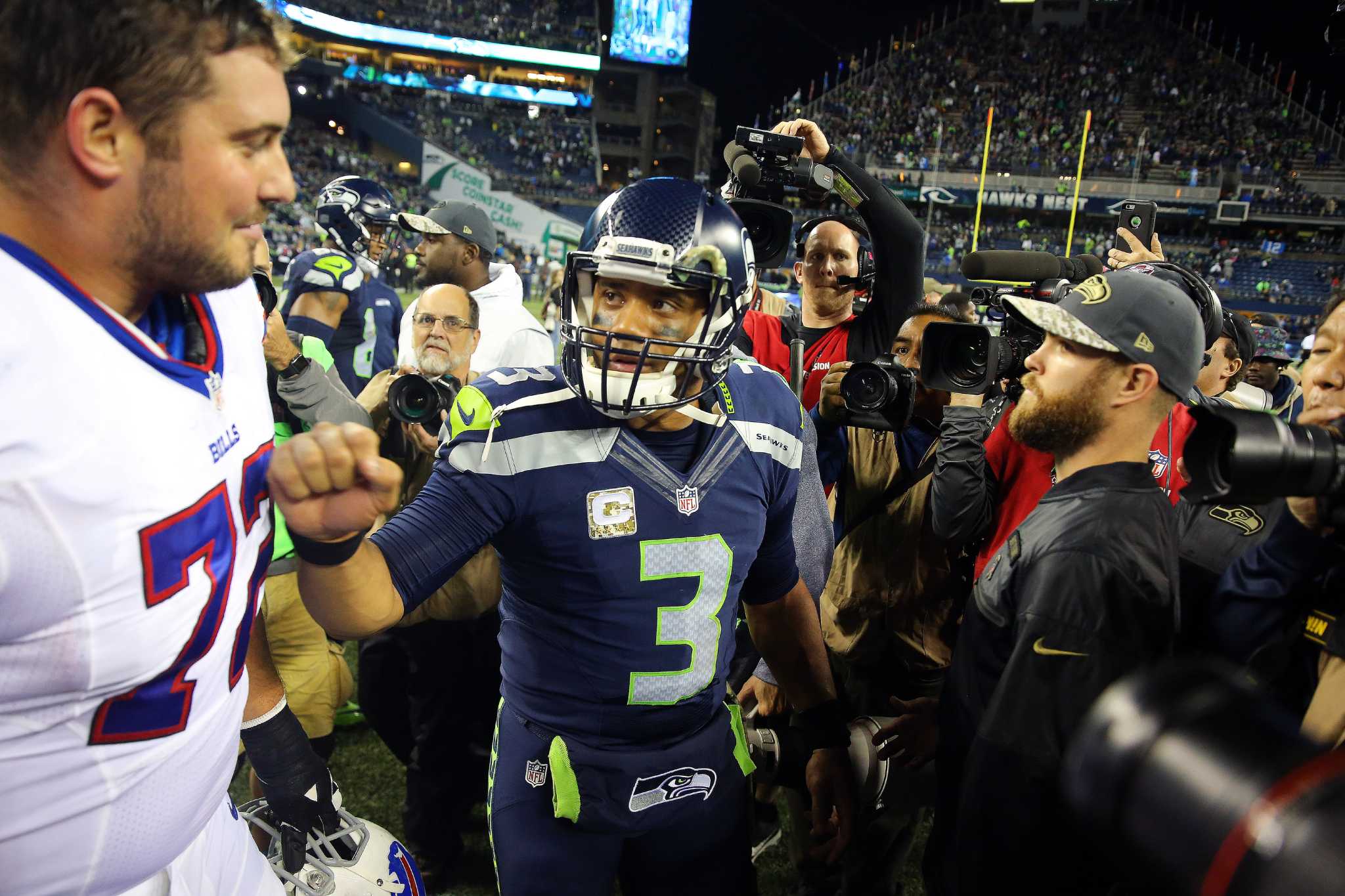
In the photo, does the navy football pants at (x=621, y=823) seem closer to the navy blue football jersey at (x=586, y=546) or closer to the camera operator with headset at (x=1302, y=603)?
the navy blue football jersey at (x=586, y=546)

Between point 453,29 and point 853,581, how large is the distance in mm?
44931

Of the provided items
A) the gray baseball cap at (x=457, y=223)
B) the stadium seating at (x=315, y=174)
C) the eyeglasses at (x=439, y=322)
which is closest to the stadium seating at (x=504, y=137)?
the stadium seating at (x=315, y=174)

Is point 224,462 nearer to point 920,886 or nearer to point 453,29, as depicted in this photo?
point 920,886

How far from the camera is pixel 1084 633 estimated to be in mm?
1557

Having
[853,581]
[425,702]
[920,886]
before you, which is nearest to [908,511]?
[853,581]

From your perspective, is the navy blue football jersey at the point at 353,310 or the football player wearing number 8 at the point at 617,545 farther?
the navy blue football jersey at the point at 353,310

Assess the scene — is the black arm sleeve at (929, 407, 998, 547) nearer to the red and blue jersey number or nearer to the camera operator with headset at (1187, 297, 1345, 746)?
the camera operator with headset at (1187, 297, 1345, 746)

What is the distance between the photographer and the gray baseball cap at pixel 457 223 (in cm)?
443

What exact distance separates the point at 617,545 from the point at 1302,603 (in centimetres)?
134

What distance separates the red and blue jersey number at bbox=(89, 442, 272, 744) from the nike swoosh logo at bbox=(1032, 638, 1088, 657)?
1470mm

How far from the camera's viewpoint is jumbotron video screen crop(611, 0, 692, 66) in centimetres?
3950

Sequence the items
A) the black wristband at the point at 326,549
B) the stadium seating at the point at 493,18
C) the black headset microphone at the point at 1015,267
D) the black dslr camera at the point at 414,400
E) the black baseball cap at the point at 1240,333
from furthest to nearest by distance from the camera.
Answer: the stadium seating at the point at 493,18 → the black baseball cap at the point at 1240,333 → the black headset microphone at the point at 1015,267 → the black dslr camera at the point at 414,400 → the black wristband at the point at 326,549

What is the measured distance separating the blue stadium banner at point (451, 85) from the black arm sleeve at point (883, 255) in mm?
42976

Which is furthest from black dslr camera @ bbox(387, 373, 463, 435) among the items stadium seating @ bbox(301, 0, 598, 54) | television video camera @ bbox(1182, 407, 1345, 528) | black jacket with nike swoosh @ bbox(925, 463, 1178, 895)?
stadium seating @ bbox(301, 0, 598, 54)
